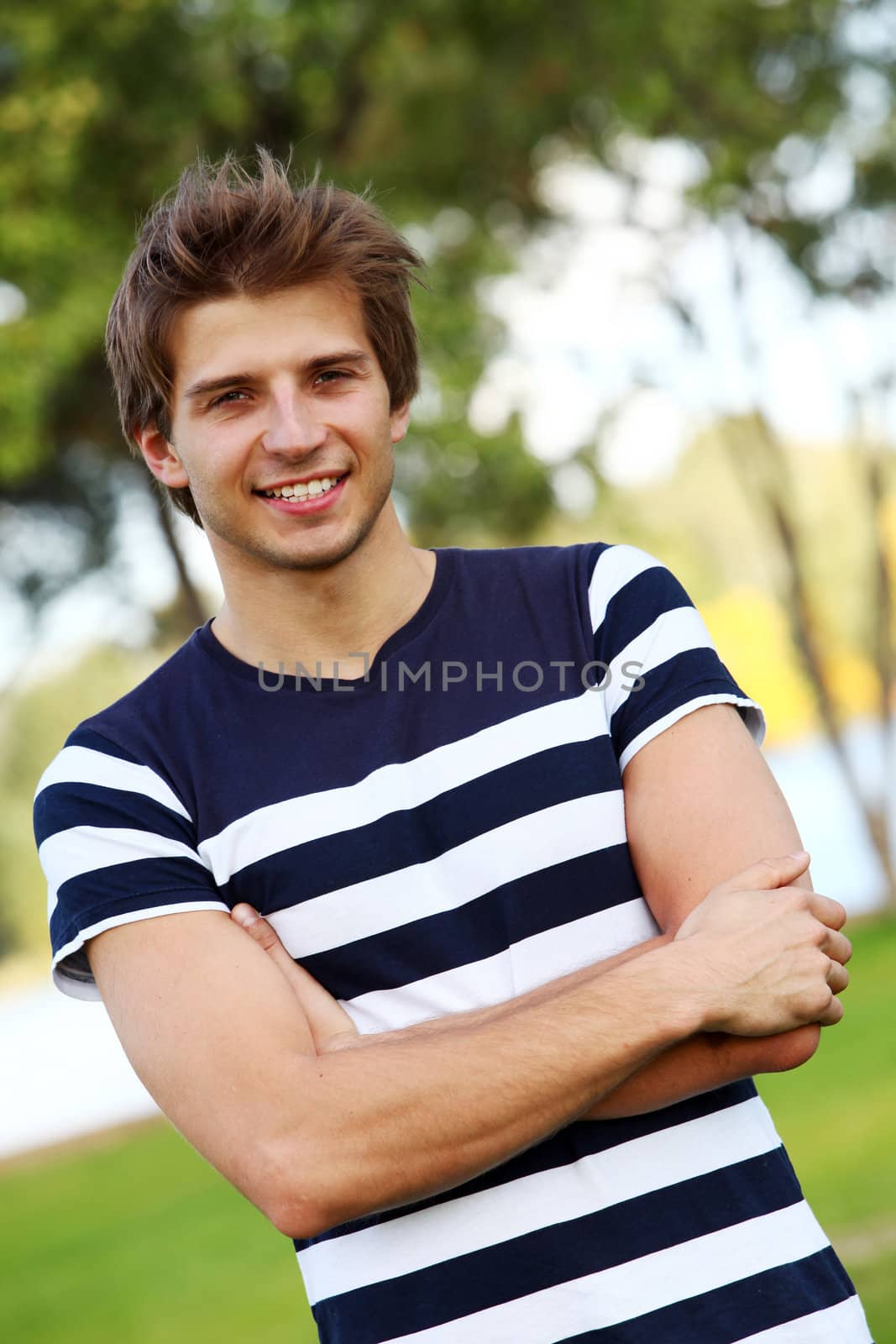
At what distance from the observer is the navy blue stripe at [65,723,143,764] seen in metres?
1.97

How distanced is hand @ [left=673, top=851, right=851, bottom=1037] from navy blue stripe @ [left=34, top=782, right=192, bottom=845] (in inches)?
27.4

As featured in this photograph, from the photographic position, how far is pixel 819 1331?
175 centimetres

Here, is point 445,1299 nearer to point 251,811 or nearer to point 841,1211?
point 251,811

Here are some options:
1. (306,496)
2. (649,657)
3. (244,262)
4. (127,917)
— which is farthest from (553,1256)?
(244,262)

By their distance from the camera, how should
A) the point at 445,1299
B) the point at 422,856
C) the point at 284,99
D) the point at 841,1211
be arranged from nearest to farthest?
the point at 445,1299
the point at 422,856
the point at 841,1211
the point at 284,99

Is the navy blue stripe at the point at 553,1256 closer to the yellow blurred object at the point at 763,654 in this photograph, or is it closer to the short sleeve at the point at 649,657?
the short sleeve at the point at 649,657

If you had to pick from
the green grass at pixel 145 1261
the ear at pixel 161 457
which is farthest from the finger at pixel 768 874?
the green grass at pixel 145 1261

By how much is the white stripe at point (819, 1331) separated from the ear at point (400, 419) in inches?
54.0

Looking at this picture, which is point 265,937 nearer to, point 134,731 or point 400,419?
point 134,731

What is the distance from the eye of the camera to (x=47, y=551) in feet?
42.2

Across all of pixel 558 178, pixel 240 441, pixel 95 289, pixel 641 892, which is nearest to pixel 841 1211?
pixel 641 892

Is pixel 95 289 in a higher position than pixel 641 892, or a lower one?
higher

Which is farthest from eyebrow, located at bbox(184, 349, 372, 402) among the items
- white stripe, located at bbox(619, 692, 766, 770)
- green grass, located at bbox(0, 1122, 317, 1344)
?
green grass, located at bbox(0, 1122, 317, 1344)

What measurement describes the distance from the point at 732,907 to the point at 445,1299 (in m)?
0.61
